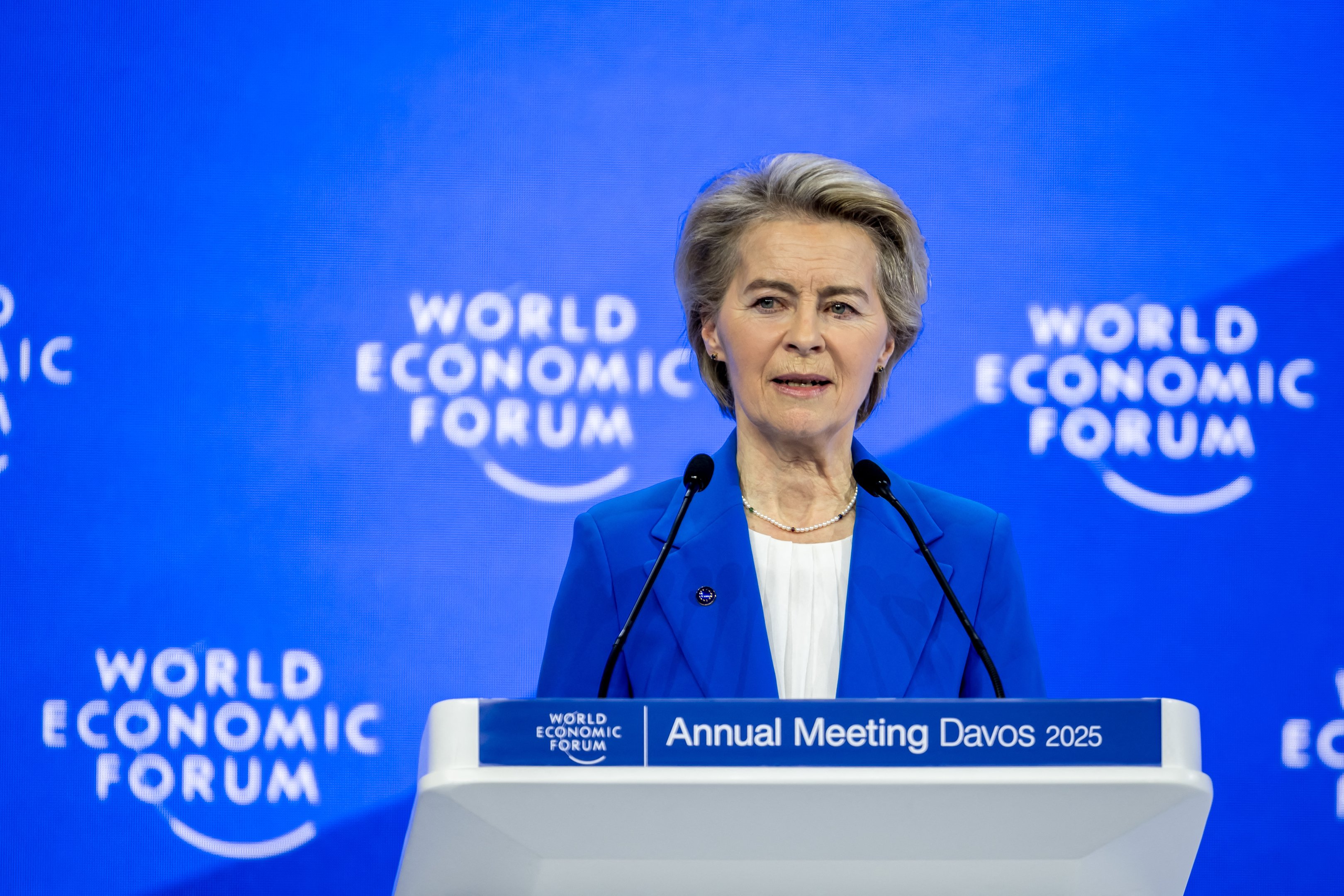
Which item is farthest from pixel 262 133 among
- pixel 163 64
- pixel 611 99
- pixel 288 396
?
pixel 611 99

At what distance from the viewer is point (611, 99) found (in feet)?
9.87

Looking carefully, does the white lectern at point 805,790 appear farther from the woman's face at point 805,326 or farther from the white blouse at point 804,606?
the woman's face at point 805,326

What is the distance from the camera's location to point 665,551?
1.47 m

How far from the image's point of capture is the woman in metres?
1.63

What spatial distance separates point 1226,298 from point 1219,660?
2.66 ft

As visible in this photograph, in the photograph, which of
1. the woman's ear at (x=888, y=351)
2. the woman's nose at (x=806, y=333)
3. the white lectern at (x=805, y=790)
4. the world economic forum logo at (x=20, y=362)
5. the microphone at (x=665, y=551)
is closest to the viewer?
the white lectern at (x=805, y=790)

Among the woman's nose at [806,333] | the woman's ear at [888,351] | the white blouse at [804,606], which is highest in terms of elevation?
the woman's ear at [888,351]

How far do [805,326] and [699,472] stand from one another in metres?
0.27

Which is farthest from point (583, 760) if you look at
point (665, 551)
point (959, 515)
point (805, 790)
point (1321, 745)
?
point (1321, 745)

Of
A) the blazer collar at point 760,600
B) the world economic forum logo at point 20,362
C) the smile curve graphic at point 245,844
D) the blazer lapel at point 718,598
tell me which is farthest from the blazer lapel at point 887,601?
the world economic forum logo at point 20,362

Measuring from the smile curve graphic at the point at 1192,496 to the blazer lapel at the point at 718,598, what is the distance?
1438 mm

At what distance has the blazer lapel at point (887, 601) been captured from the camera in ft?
5.27

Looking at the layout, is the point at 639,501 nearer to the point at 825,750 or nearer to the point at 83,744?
the point at 825,750

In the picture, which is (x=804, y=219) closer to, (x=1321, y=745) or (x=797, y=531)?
(x=797, y=531)
